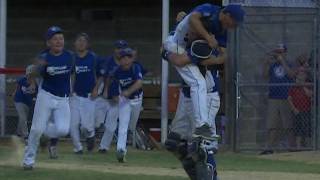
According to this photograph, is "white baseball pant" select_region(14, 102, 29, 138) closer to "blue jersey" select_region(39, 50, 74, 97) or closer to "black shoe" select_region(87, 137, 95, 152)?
"black shoe" select_region(87, 137, 95, 152)

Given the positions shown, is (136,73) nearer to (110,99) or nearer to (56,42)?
(110,99)

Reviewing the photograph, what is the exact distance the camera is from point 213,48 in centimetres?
866

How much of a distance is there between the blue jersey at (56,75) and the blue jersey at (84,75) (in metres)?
3.24

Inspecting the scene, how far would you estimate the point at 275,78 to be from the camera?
15.0 m

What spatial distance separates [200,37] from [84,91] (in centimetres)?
602

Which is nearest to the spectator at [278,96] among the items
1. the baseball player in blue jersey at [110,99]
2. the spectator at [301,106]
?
the spectator at [301,106]

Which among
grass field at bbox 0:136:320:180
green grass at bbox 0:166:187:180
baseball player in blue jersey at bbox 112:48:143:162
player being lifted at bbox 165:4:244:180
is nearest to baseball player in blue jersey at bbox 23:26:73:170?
green grass at bbox 0:166:187:180

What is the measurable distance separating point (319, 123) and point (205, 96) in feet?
22.1

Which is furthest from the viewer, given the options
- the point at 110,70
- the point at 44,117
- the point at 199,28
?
the point at 110,70

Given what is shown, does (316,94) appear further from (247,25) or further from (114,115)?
(114,115)

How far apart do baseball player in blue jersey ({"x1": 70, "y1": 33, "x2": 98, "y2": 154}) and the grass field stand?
0.51 metres

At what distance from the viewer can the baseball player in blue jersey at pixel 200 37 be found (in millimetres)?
8484

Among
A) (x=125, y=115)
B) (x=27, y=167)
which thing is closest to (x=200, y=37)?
(x=27, y=167)

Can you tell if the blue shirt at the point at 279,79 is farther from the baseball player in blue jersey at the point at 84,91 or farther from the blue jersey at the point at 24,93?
the blue jersey at the point at 24,93
